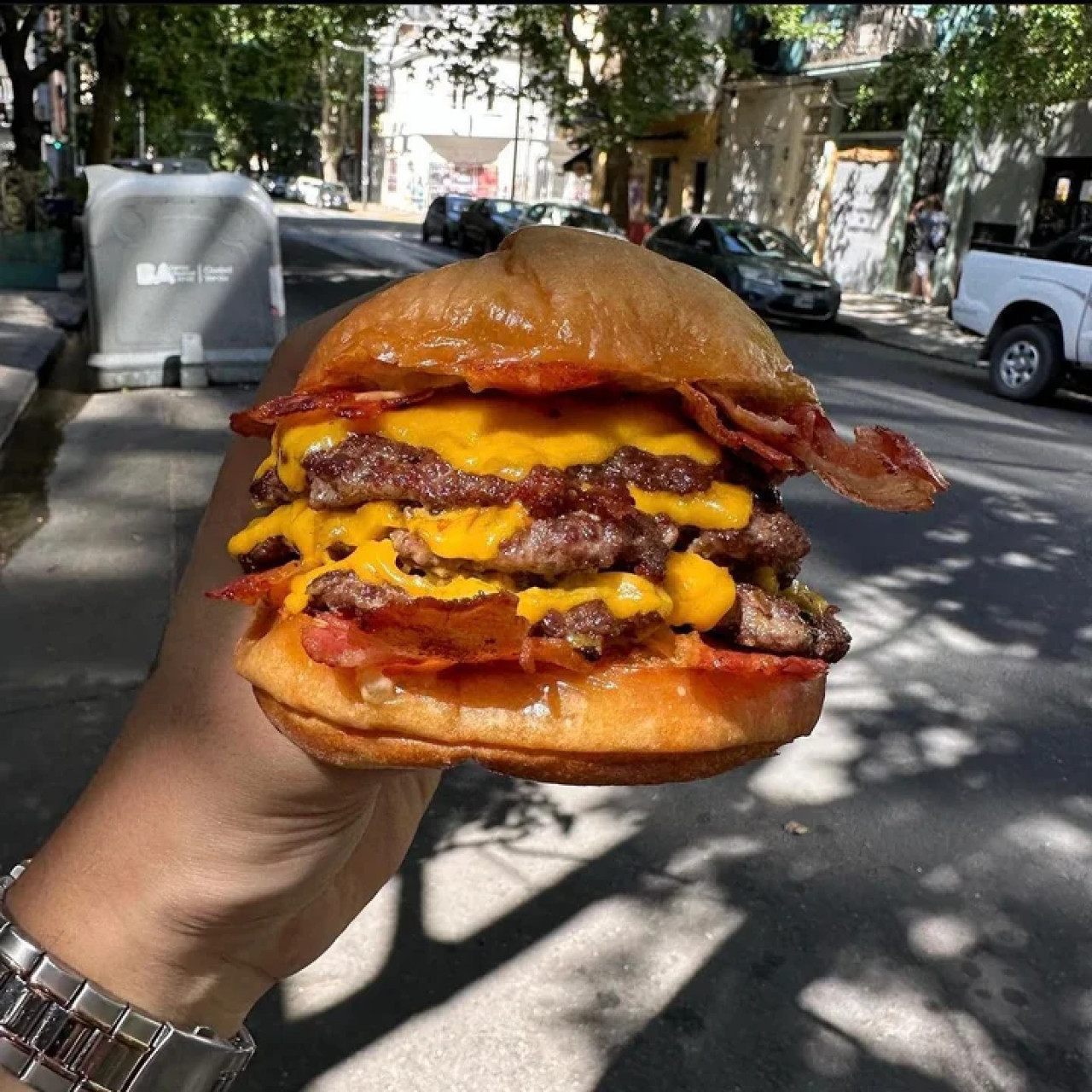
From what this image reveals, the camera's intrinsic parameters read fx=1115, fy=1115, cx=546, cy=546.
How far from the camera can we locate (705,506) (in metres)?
1.70

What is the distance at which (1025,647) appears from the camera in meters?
5.77

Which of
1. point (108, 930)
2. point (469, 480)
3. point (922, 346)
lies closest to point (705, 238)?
point (922, 346)

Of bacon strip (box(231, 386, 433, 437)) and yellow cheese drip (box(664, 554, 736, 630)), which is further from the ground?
bacon strip (box(231, 386, 433, 437))

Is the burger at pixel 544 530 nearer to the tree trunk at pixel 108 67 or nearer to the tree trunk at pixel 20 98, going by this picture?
the tree trunk at pixel 20 98

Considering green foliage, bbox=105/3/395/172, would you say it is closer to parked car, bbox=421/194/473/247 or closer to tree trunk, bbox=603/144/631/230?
parked car, bbox=421/194/473/247

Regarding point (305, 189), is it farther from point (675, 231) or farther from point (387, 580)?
point (387, 580)

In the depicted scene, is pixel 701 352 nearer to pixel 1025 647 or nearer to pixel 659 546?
pixel 659 546

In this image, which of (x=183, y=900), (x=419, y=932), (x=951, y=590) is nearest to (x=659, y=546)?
(x=183, y=900)

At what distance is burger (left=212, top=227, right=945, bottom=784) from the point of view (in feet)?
5.23

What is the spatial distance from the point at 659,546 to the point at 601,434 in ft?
0.64

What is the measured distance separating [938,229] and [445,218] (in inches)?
611

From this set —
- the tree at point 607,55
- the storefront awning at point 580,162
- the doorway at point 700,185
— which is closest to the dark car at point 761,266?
the tree at point 607,55

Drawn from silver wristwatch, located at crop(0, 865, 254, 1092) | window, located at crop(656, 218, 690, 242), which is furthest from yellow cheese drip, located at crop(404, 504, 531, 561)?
window, located at crop(656, 218, 690, 242)

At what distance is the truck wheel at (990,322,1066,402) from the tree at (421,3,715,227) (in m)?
13.7
